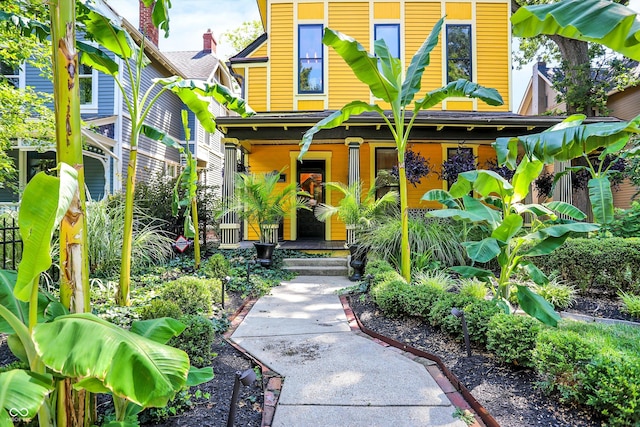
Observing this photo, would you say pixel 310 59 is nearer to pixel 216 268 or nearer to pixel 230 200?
pixel 230 200

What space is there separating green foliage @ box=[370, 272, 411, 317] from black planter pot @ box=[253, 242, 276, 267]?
3.71m

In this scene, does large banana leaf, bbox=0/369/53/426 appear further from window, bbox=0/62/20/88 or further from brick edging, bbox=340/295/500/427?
window, bbox=0/62/20/88

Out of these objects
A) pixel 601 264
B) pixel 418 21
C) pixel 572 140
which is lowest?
pixel 601 264

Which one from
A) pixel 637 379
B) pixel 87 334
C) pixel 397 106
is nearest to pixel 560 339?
pixel 637 379

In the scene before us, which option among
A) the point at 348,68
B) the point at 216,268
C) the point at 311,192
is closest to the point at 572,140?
the point at 216,268

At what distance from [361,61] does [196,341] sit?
13.5ft

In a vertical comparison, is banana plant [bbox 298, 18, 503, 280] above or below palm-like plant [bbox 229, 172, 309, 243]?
above

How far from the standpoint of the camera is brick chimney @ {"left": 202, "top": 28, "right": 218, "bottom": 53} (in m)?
20.0

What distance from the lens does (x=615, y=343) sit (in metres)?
2.94

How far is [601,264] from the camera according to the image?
5867mm

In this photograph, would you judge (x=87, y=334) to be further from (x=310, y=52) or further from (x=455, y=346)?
(x=310, y=52)

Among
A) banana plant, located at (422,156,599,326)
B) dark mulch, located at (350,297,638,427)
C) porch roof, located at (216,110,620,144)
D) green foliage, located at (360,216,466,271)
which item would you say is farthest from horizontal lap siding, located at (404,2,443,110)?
dark mulch, located at (350,297,638,427)

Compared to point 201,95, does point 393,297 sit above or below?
below

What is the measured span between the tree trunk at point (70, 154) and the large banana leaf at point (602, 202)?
5879 mm
